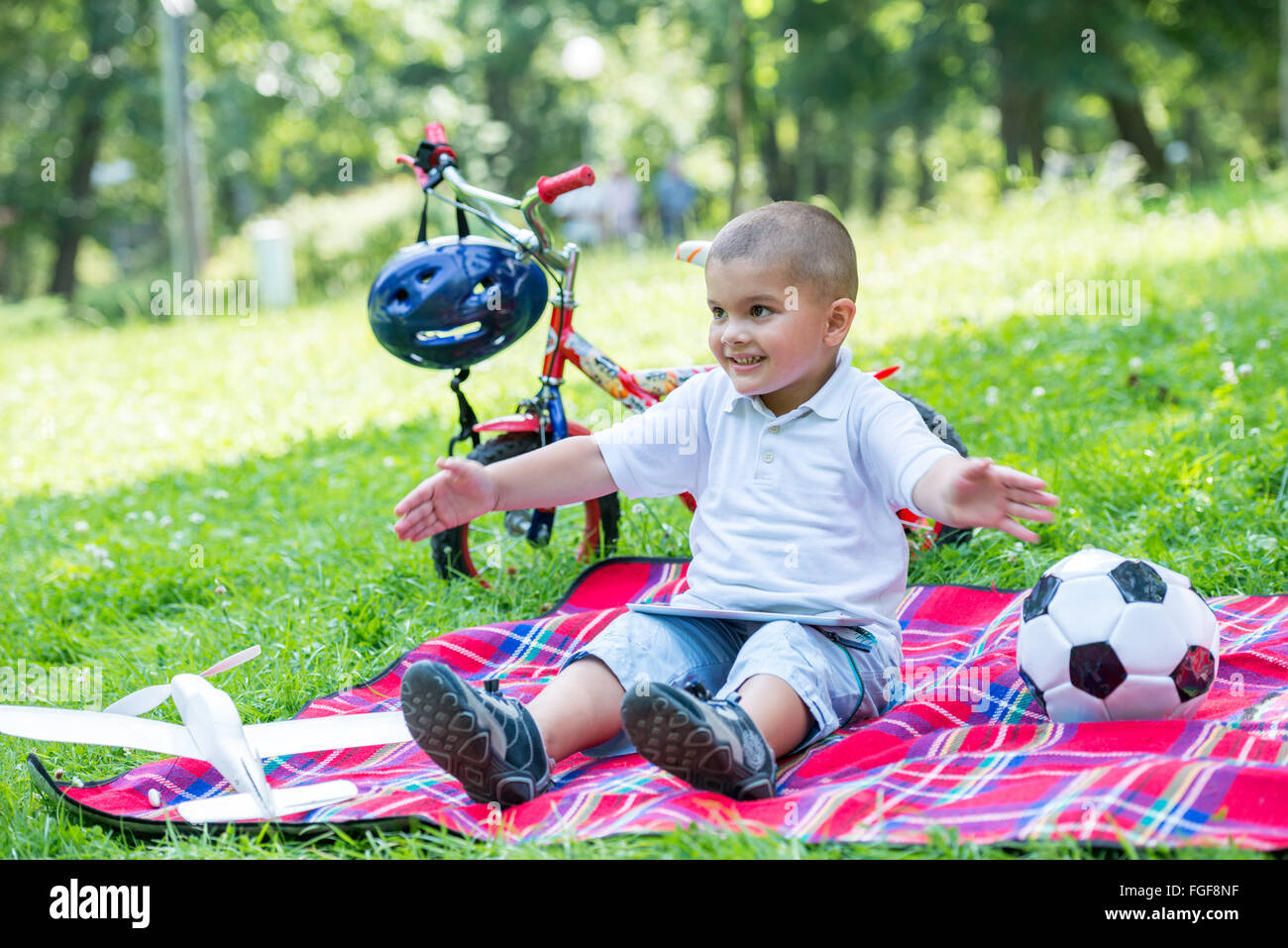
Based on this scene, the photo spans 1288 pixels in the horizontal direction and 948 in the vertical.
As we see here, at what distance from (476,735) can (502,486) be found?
0.66 meters

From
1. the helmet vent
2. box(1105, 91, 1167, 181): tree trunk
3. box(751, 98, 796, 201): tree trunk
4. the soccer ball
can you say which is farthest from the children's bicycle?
box(751, 98, 796, 201): tree trunk

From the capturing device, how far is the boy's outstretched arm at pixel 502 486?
2.56m

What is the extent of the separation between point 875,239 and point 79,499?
711cm

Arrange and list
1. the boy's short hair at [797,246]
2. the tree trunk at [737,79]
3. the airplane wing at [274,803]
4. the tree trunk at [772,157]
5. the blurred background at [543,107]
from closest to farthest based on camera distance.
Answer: the airplane wing at [274,803] → the boy's short hair at [797,246] → the tree trunk at [737,79] → the blurred background at [543,107] → the tree trunk at [772,157]

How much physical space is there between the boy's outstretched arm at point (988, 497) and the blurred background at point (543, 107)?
28.8 ft

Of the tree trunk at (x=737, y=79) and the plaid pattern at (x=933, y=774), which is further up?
the tree trunk at (x=737, y=79)

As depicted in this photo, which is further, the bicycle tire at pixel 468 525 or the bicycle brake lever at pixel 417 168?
the bicycle brake lever at pixel 417 168

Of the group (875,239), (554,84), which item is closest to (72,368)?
(875,239)

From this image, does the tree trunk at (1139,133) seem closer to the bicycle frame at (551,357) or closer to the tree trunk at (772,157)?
the tree trunk at (772,157)

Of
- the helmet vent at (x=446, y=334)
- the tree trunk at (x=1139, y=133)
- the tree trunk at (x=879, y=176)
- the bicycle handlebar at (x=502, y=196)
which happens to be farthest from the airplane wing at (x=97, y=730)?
the tree trunk at (x=879, y=176)

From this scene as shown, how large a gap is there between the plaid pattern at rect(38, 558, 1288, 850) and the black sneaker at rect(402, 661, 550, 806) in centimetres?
5

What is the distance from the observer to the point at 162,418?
25.5 ft

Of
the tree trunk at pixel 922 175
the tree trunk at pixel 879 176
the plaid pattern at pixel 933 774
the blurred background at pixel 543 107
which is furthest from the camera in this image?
the tree trunk at pixel 922 175
